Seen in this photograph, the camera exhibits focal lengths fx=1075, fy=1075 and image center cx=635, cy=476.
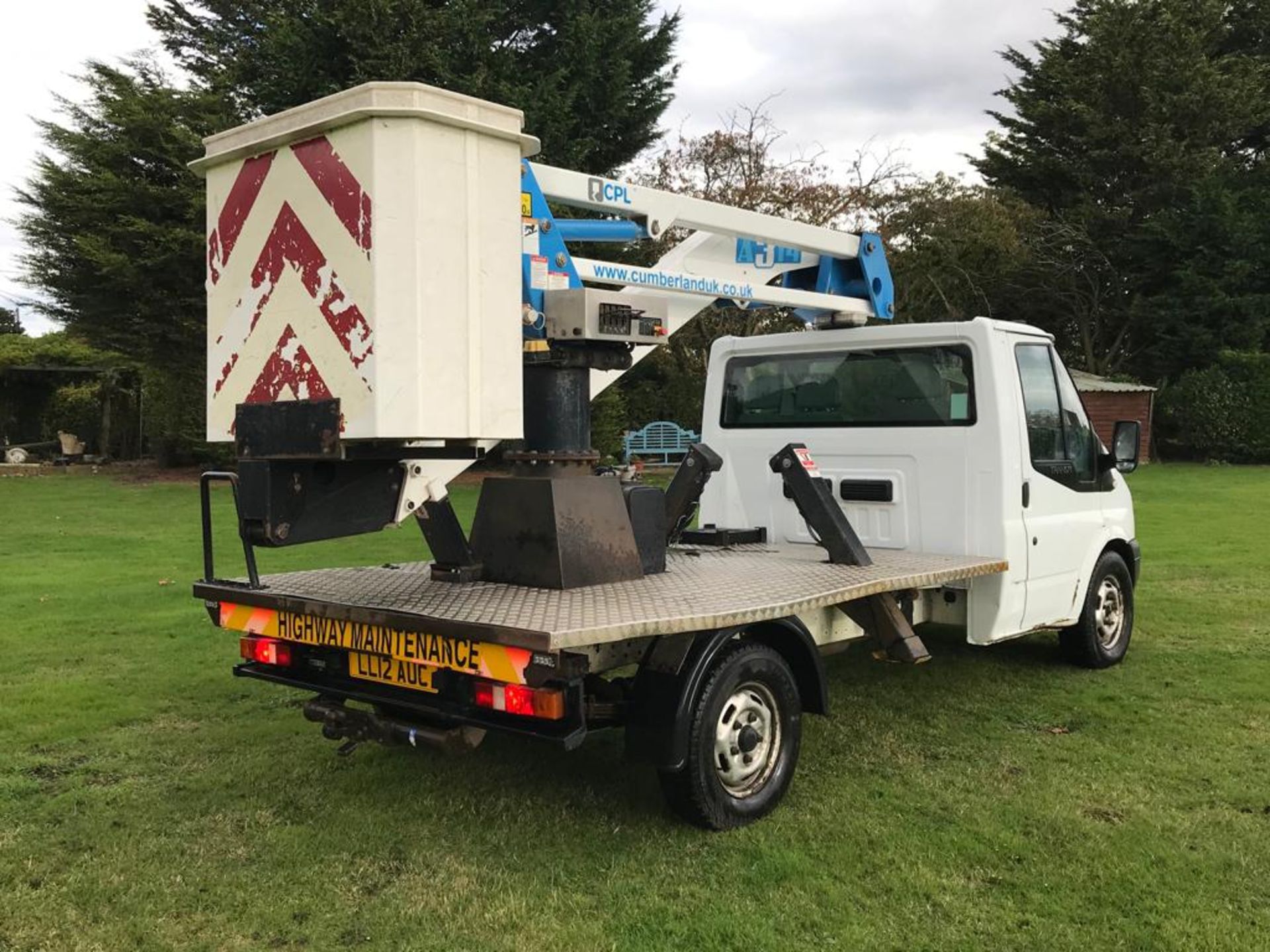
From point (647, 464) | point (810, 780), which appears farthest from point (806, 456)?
point (647, 464)

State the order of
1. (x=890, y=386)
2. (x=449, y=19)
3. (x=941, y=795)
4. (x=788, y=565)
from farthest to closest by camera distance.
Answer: (x=449, y=19)
(x=890, y=386)
(x=788, y=565)
(x=941, y=795)

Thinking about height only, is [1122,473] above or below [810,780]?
above

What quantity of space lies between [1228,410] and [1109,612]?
26.9 metres

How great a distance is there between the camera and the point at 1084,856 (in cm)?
407

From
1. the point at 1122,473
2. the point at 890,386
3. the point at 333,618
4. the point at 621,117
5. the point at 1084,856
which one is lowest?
the point at 1084,856

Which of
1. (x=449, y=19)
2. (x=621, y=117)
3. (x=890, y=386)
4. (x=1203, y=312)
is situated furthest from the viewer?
(x=1203, y=312)

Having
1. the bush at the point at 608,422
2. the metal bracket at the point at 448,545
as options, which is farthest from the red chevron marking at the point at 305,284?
the bush at the point at 608,422

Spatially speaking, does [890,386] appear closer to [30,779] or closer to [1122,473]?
[1122,473]

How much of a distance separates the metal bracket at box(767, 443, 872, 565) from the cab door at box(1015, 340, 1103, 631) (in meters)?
1.29

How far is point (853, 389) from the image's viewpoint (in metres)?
6.59

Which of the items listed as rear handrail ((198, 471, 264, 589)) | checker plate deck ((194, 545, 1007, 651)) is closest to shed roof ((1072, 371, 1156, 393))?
checker plate deck ((194, 545, 1007, 651))

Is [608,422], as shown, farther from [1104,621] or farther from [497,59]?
[1104,621]

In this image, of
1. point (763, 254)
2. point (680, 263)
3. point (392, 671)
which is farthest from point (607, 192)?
point (392, 671)

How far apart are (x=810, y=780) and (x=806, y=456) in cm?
161
